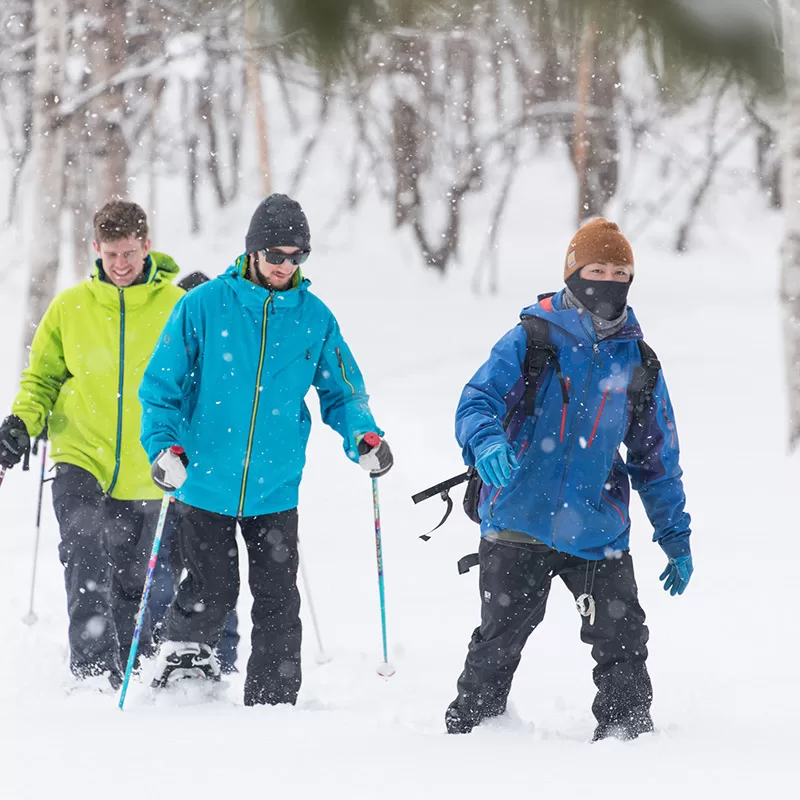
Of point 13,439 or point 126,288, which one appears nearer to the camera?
point 13,439

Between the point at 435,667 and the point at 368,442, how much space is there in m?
1.67

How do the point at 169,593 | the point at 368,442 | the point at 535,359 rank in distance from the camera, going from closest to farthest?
the point at 535,359 < the point at 368,442 < the point at 169,593

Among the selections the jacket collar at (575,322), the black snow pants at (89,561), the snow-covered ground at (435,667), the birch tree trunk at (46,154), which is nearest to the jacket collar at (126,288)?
the black snow pants at (89,561)

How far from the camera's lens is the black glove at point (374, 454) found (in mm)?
4398

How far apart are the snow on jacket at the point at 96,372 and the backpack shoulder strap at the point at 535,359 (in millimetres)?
1903

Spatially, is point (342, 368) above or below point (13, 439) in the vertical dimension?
above

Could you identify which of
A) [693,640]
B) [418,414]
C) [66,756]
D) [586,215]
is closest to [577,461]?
[66,756]

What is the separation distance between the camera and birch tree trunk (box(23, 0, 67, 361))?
12.0 m

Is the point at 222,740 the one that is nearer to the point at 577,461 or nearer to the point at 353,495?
the point at 577,461

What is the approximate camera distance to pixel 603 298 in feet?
12.5

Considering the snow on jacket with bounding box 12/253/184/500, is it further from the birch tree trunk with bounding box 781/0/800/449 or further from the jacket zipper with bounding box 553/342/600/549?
the birch tree trunk with bounding box 781/0/800/449

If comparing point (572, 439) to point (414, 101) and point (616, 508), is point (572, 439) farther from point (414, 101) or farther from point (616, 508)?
point (414, 101)

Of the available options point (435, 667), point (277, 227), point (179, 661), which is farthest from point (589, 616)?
point (435, 667)

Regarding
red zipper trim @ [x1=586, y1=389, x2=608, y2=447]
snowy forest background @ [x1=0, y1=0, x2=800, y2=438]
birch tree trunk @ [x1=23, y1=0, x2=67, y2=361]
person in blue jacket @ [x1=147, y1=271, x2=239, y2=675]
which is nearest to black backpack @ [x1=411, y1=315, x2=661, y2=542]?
red zipper trim @ [x1=586, y1=389, x2=608, y2=447]
